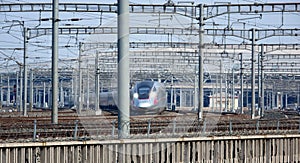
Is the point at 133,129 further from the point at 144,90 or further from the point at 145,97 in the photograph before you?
the point at 144,90

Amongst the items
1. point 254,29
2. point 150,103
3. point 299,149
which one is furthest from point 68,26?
point 299,149

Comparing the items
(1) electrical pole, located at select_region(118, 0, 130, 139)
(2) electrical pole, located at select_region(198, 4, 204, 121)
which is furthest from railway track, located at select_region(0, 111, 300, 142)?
(2) electrical pole, located at select_region(198, 4, 204, 121)

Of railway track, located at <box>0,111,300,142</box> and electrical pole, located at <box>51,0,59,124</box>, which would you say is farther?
electrical pole, located at <box>51,0,59,124</box>

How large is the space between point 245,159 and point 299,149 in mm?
4164

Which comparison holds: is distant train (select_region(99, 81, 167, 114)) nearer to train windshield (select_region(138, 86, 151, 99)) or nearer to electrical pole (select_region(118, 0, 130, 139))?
train windshield (select_region(138, 86, 151, 99))

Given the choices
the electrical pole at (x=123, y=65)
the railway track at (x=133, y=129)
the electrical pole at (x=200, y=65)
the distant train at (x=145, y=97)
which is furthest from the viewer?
the distant train at (x=145, y=97)

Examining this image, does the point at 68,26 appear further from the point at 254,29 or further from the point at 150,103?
the point at 254,29

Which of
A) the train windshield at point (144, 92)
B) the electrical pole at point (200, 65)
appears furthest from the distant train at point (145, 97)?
→ the electrical pole at point (200, 65)

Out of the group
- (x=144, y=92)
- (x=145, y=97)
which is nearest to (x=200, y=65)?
(x=145, y=97)

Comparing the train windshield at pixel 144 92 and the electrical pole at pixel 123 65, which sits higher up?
the electrical pole at pixel 123 65

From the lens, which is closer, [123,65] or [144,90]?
[123,65]

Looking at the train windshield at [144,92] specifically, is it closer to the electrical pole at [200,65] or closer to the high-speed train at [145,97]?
the high-speed train at [145,97]

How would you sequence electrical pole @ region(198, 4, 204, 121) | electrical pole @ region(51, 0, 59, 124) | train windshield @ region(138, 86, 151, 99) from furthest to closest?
train windshield @ region(138, 86, 151, 99) < electrical pole @ region(198, 4, 204, 121) < electrical pole @ region(51, 0, 59, 124)

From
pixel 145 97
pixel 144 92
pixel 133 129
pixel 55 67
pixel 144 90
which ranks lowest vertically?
pixel 133 129
